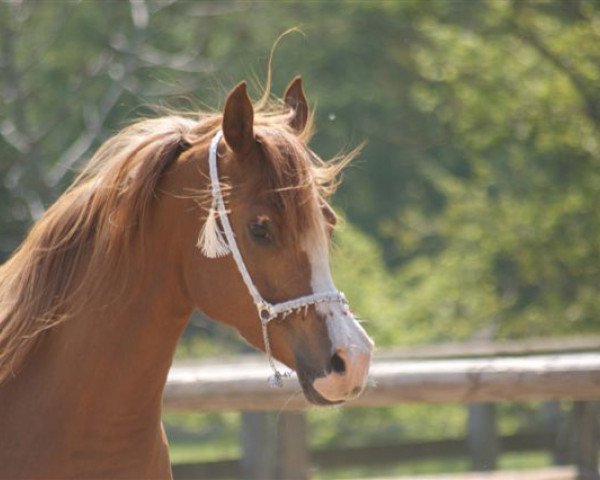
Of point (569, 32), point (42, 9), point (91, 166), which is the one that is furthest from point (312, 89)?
point (91, 166)

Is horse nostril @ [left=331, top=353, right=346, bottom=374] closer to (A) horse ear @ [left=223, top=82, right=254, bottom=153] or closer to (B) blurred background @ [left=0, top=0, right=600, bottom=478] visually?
(A) horse ear @ [left=223, top=82, right=254, bottom=153]

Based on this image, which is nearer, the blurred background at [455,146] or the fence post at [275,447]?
the fence post at [275,447]

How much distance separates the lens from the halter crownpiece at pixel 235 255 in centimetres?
322

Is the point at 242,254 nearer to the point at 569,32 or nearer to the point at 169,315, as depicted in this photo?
the point at 169,315

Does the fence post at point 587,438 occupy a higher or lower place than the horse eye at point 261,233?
lower

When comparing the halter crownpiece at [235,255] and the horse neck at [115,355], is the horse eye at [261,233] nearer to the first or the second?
the halter crownpiece at [235,255]

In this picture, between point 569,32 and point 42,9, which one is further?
point 42,9

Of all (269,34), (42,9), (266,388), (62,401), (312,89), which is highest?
(62,401)

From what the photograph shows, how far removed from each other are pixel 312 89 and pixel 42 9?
349 inches

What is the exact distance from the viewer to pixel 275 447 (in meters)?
5.93

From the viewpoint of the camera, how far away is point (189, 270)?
3471 mm

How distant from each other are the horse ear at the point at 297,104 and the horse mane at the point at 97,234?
0.04 metres

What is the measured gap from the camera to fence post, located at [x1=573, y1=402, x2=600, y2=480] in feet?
17.4

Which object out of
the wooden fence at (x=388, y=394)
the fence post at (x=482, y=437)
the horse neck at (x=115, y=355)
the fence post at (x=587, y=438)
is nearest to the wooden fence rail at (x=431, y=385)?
the wooden fence at (x=388, y=394)
